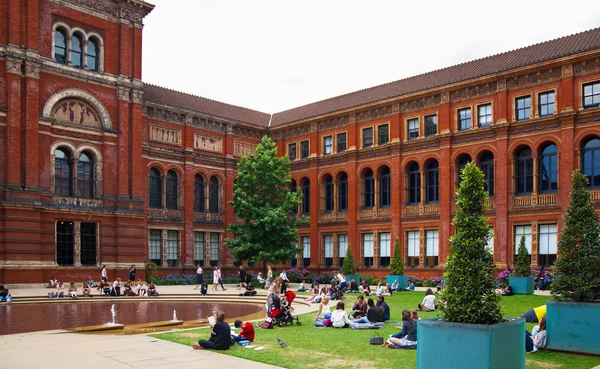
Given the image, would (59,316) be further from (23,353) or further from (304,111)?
(304,111)

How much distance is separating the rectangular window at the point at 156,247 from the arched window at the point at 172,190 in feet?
8.27

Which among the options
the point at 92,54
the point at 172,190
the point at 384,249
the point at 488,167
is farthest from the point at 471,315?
the point at 172,190

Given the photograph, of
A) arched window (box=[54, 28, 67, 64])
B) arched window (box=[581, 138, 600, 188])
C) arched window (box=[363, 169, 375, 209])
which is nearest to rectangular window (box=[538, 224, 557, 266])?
arched window (box=[581, 138, 600, 188])

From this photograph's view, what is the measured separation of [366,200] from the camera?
50156 millimetres

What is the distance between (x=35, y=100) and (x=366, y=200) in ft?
86.2

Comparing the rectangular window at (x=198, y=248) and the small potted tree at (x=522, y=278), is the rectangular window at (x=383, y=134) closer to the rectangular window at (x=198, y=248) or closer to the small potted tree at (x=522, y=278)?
the rectangular window at (x=198, y=248)

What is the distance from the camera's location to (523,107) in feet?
131

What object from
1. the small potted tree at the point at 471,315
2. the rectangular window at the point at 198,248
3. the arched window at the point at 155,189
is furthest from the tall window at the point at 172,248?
the small potted tree at the point at 471,315

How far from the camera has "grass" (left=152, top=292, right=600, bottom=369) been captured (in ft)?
42.4

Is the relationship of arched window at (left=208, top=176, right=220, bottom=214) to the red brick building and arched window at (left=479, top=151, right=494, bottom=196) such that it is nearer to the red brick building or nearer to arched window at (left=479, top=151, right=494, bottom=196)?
the red brick building

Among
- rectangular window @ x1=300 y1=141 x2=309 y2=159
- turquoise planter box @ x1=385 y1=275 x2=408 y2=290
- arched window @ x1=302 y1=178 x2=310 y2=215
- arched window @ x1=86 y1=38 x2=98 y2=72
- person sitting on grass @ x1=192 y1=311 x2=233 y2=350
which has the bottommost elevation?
turquoise planter box @ x1=385 y1=275 x2=408 y2=290

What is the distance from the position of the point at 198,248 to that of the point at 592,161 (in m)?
31.3

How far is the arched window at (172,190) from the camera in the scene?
5016 cm

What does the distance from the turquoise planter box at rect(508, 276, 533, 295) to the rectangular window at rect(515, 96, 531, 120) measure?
42.7 feet
